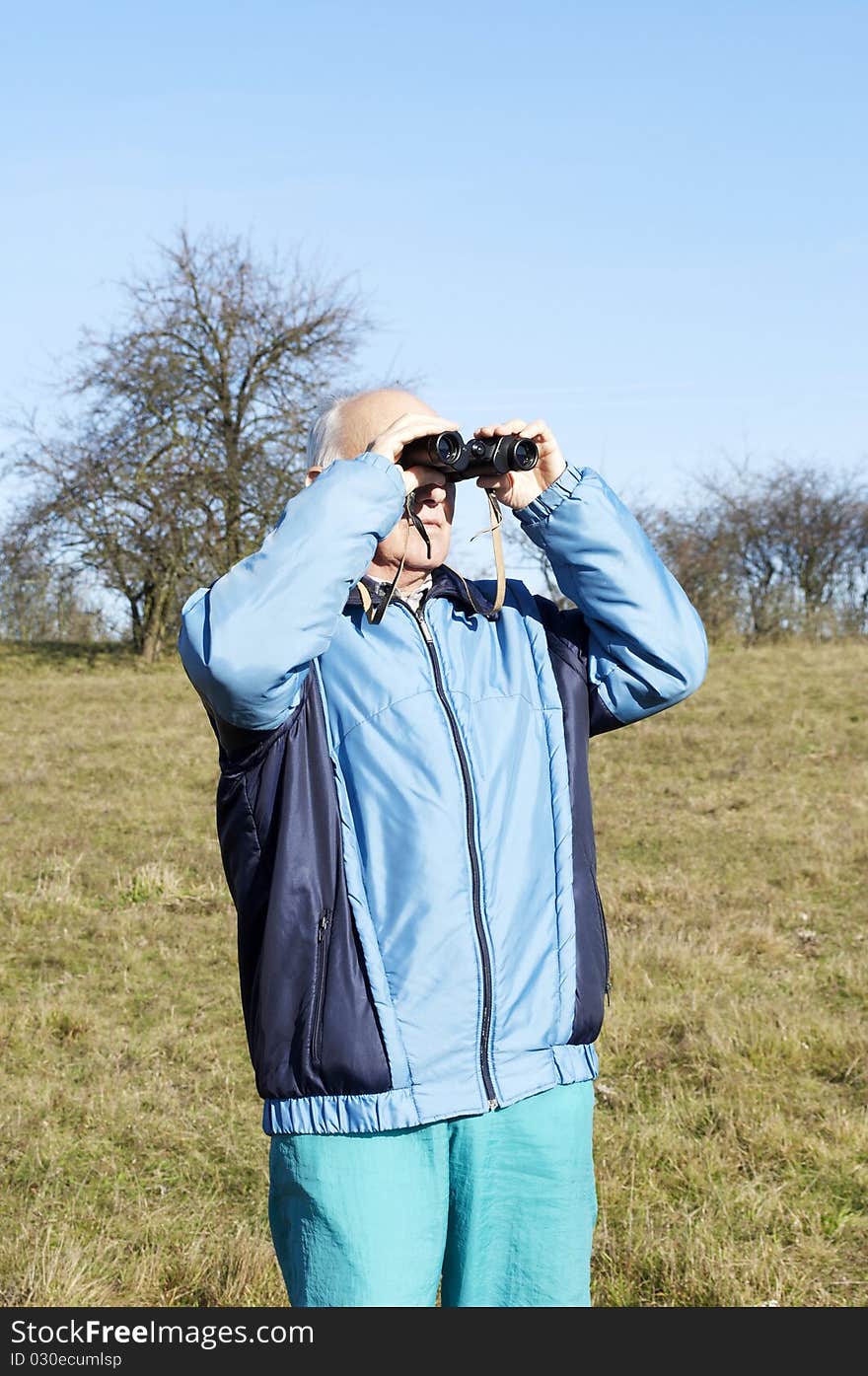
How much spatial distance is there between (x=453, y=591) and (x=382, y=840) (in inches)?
19.5

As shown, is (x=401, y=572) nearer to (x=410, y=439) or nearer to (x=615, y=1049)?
(x=410, y=439)

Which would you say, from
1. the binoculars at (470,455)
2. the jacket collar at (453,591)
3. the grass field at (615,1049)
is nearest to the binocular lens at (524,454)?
the binoculars at (470,455)

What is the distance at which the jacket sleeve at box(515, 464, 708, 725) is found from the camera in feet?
7.16

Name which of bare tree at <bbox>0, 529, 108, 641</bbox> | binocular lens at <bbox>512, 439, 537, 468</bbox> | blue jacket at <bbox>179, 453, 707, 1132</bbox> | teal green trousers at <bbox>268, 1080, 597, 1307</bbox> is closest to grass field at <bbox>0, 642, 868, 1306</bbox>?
teal green trousers at <bbox>268, 1080, 597, 1307</bbox>

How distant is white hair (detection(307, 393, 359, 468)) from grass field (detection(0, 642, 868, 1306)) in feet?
7.68

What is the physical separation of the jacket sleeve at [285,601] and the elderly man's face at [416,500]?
150 millimetres

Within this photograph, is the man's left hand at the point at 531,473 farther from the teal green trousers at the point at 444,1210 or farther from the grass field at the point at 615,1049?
the grass field at the point at 615,1049

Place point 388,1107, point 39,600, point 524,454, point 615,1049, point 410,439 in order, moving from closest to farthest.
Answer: point 388,1107, point 410,439, point 524,454, point 615,1049, point 39,600

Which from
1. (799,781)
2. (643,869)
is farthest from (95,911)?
(799,781)

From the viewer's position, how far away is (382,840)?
6.44 ft

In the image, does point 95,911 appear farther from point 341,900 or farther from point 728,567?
point 728,567

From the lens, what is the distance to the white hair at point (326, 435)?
7.39ft

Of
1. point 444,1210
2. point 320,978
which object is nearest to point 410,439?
point 320,978

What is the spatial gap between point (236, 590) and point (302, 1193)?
0.97 meters
